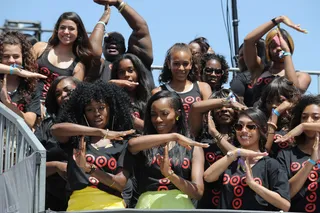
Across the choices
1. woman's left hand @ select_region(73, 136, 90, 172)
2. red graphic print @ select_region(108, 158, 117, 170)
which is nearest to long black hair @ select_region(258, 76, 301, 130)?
red graphic print @ select_region(108, 158, 117, 170)

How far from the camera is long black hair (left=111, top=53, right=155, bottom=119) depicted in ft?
28.2

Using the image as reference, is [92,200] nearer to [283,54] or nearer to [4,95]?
[4,95]

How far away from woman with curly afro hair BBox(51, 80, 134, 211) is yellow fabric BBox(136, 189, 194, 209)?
186 millimetres

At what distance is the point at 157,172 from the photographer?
704cm

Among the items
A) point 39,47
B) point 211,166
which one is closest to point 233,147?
point 211,166

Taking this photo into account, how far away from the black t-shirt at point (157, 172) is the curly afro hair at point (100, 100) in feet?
1.22

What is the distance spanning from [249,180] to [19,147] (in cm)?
182

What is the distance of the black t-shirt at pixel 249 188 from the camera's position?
694 centimetres

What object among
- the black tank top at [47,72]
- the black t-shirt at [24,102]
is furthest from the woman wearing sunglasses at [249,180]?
the black tank top at [47,72]

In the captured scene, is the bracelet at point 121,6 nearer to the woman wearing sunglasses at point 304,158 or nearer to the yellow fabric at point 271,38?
the yellow fabric at point 271,38

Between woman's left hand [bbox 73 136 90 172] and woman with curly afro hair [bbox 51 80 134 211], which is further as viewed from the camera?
woman with curly afro hair [bbox 51 80 134 211]

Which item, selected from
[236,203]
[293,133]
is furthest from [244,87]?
[236,203]

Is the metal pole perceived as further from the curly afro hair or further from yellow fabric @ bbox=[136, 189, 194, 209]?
yellow fabric @ bbox=[136, 189, 194, 209]

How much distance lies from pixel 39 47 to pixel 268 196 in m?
3.20
